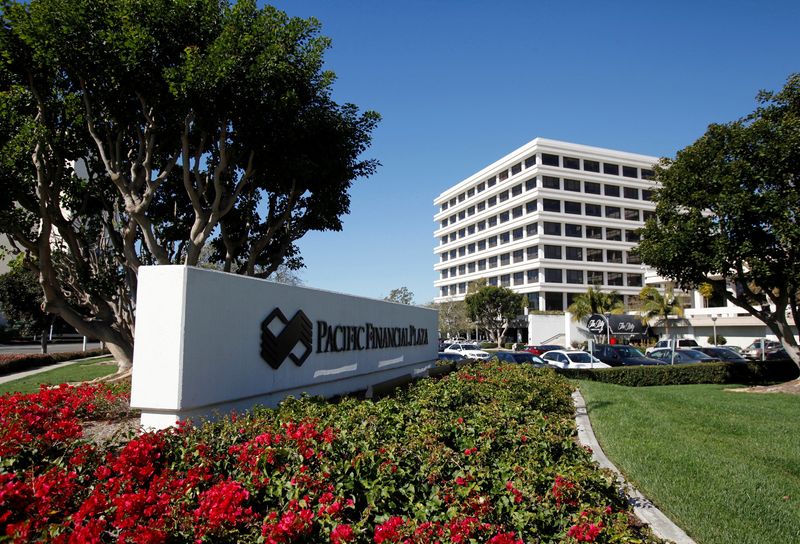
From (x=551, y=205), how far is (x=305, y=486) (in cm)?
6233

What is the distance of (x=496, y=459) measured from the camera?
5.43 m

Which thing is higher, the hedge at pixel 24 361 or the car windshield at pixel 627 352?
the car windshield at pixel 627 352

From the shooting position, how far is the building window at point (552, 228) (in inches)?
2436

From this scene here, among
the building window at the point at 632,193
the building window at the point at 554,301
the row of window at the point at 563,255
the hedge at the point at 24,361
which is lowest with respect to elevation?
the hedge at the point at 24,361

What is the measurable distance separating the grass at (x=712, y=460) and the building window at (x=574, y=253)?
163 feet

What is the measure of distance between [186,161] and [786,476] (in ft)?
46.0

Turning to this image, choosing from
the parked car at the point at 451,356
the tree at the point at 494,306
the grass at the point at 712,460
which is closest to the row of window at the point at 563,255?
the tree at the point at 494,306

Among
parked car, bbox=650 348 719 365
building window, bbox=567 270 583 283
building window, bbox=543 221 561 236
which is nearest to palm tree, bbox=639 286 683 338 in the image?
building window, bbox=567 270 583 283

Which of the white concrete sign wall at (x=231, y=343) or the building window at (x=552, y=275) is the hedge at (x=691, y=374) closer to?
the white concrete sign wall at (x=231, y=343)

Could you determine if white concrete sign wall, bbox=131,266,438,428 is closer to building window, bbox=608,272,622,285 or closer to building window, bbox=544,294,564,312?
building window, bbox=544,294,564,312

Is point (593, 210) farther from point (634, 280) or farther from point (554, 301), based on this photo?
point (554, 301)

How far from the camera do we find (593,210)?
212 feet

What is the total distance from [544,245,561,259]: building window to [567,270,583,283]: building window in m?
2.34

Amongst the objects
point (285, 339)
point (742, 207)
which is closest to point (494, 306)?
point (742, 207)
